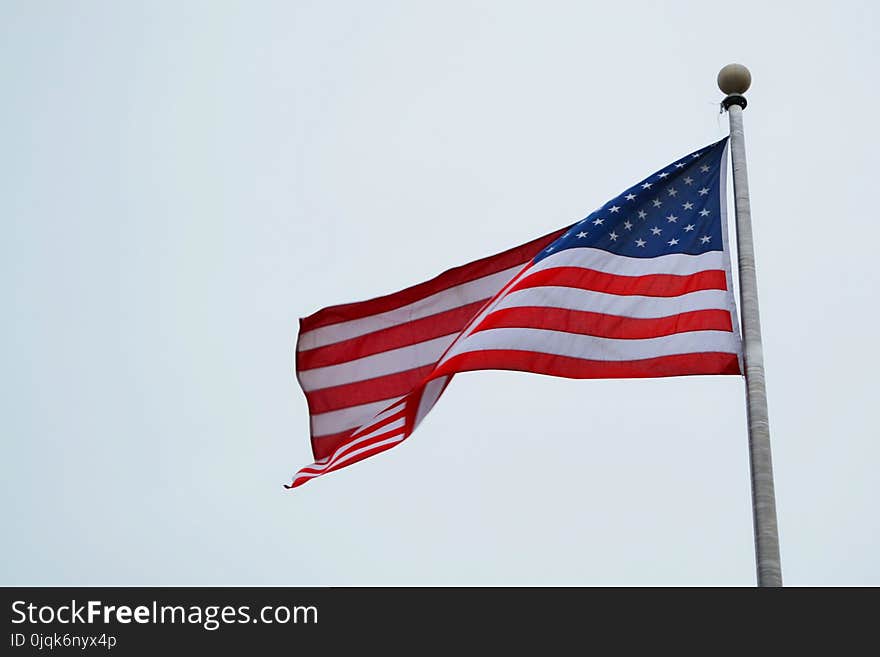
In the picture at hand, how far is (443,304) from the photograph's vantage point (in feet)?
51.5

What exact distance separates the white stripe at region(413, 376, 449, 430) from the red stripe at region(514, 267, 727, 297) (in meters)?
1.23

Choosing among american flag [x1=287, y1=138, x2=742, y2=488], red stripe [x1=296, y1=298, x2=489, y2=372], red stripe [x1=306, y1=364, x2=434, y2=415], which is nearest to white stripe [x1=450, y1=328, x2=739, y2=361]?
american flag [x1=287, y1=138, x2=742, y2=488]

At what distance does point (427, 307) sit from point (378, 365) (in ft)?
2.73

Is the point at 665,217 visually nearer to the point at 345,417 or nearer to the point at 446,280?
the point at 446,280

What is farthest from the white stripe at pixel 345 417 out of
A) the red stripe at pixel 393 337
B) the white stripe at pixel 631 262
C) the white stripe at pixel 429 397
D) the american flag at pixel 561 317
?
the white stripe at pixel 631 262

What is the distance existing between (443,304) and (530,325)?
236 cm

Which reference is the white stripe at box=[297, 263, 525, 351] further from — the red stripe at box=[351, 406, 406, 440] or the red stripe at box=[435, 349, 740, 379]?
the red stripe at box=[435, 349, 740, 379]

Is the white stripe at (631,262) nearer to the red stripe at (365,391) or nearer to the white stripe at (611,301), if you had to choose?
the white stripe at (611,301)

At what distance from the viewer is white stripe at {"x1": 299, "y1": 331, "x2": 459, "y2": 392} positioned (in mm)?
15586

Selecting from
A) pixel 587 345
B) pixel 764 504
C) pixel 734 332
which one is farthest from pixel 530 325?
pixel 764 504

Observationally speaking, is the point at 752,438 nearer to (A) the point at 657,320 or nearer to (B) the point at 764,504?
(B) the point at 764,504

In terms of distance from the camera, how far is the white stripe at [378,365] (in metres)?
15.6

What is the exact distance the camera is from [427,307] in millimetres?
15742

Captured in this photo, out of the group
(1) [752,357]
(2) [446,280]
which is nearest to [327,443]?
(2) [446,280]
